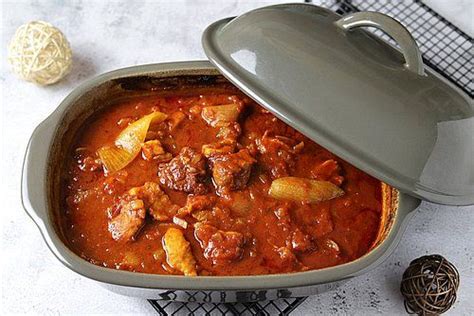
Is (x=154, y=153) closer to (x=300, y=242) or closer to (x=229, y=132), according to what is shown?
(x=229, y=132)

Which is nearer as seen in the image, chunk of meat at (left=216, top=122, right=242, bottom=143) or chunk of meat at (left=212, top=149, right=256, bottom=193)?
chunk of meat at (left=212, top=149, right=256, bottom=193)

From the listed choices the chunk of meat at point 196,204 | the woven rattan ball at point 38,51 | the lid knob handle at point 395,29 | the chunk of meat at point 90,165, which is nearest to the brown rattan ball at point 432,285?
the lid knob handle at point 395,29

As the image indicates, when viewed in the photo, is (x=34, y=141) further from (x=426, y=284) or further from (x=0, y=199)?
(x=426, y=284)

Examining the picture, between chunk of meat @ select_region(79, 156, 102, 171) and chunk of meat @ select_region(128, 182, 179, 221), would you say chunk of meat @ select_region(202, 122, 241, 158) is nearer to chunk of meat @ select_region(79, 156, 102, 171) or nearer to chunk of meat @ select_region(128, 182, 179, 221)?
chunk of meat @ select_region(128, 182, 179, 221)

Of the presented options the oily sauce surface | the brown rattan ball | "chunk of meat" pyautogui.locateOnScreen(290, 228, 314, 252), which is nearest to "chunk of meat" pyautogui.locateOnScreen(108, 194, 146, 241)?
the oily sauce surface

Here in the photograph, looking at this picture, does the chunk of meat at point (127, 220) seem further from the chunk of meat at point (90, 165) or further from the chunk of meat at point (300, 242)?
the chunk of meat at point (300, 242)
